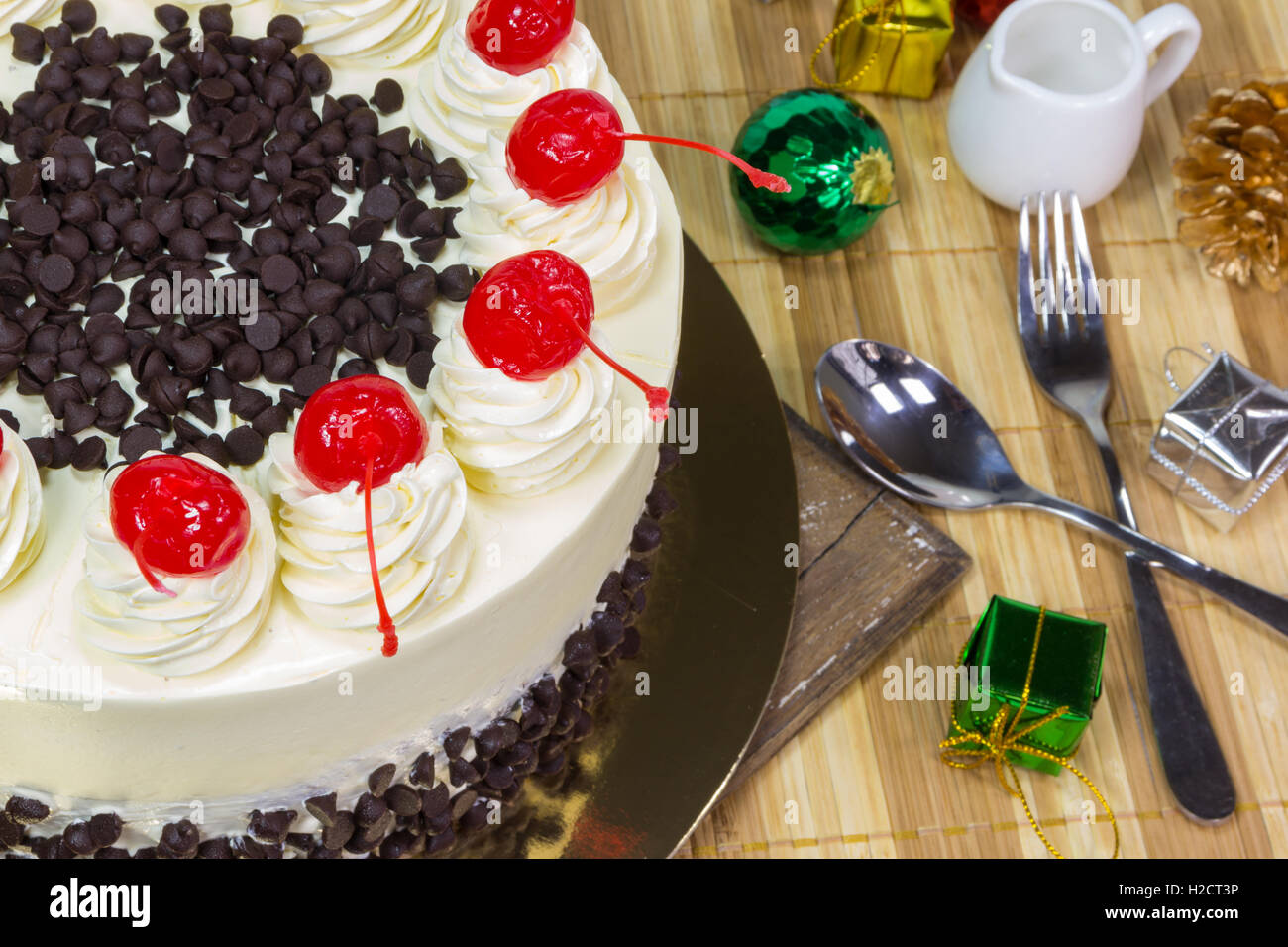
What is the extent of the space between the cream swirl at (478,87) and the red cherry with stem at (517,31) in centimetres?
1

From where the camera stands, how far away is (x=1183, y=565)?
193 centimetres

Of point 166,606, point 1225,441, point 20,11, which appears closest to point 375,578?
point 166,606

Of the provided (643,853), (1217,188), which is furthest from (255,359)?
(1217,188)

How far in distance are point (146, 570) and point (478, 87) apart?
61 cm

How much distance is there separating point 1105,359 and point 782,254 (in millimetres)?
481

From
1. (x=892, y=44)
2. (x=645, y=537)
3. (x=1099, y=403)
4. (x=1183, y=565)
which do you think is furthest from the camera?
(x=892, y=44)

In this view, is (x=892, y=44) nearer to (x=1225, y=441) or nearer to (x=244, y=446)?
(x=1225, y=441)


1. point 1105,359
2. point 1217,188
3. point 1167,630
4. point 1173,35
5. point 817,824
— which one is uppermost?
point 1173,35

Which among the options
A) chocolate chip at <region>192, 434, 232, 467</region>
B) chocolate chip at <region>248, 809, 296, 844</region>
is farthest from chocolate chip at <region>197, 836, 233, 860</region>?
chocolate chip at <region>192, 434, 232, 467</region>

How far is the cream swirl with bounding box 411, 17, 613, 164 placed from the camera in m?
1.53

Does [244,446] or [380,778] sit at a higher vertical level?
[244,446]

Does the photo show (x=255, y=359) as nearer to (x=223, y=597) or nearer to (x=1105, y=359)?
(x=223, y=597)

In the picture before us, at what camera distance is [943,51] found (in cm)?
223

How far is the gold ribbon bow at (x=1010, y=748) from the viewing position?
1771 mm
